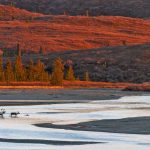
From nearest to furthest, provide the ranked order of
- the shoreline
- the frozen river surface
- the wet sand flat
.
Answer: the frozen river surface → the wet sand flat → the shoreline

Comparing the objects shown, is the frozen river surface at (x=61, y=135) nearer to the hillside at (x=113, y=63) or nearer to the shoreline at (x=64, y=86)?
the shoreline at (x=64, y=86)

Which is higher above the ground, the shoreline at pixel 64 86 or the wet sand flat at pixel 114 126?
the wet sand flat at pixel 114 126

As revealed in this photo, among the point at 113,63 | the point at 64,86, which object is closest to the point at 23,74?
the point at 64,86

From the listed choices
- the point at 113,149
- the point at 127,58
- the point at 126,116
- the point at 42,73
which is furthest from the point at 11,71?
the point at 113,149

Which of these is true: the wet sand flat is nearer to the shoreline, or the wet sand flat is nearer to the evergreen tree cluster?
the shoreline

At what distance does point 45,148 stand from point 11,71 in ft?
248

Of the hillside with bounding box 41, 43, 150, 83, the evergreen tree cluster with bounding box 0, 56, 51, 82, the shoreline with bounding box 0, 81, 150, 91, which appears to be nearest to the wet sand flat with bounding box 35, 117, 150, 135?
the shoreline with bounding box 0, 81, 150, 91

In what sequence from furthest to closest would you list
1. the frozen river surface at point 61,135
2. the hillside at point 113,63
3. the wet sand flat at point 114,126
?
1. the hillside at point 113,63
2. the wet sand flat at point 114,126
3. the frozen river surface at point 61,135

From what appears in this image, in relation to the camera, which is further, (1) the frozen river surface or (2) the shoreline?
(2) the shoreline

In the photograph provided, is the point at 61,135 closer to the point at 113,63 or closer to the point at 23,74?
the point at 23,74

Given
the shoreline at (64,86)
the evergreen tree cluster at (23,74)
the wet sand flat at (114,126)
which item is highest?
the wet sand flat at (114,126)

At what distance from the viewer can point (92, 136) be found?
94.6 feet

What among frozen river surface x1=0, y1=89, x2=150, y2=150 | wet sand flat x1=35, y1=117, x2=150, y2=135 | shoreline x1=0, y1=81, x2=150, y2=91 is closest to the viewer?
frozen river surface x1=0, y1=89, x2=150, y2=150

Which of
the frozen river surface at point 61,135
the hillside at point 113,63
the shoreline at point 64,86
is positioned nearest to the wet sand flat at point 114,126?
the frozen river surface at point 61,135
